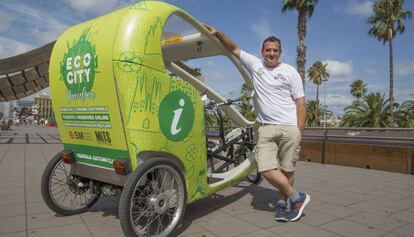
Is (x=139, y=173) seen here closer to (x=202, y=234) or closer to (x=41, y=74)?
(x=202, y=234)

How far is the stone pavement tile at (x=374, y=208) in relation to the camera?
14.2ft

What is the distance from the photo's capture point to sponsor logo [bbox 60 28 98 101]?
10.7 ft

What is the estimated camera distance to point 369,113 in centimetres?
3312

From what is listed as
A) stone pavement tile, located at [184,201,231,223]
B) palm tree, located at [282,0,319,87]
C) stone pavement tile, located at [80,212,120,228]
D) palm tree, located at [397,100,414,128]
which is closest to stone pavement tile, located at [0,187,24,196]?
stone pavement tile, located at [80,212,120,228]

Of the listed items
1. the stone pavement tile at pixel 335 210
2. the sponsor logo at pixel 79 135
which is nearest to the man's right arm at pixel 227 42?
the sponsor logo at pixel 79 135

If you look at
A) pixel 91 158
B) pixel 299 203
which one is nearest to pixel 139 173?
pixel 91 158

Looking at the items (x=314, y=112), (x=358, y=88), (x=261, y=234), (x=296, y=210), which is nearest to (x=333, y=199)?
(x=296, y=210)

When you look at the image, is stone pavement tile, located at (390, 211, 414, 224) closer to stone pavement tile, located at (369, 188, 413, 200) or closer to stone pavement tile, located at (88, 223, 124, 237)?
stone pavement tile, located at (369, 188, 413, 200)

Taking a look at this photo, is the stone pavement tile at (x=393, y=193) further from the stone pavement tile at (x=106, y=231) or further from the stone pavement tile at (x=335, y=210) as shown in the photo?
the stone pavement tile at (x=106, y=231)

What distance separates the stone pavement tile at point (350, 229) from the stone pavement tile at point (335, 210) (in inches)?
12.5

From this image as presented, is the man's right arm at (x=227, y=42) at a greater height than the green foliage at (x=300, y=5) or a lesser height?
lesser

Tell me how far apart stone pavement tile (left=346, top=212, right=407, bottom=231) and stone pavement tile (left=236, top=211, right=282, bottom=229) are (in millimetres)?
890

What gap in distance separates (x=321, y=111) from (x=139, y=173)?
59710mm

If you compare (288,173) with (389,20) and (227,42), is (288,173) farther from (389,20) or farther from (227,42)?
(389,20)
